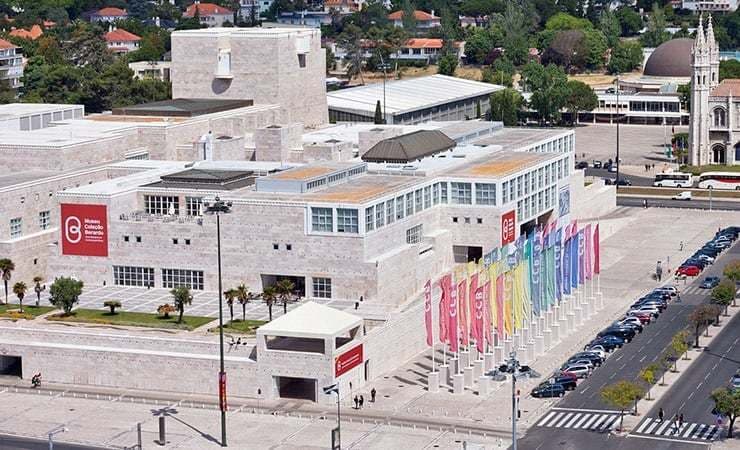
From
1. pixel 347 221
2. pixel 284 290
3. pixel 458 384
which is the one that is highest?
pixel 347 221

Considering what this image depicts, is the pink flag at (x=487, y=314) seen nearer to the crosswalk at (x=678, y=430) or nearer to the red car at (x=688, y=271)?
the crosswalk at (x=678, y=430)

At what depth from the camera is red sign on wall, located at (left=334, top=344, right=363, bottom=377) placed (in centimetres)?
11219

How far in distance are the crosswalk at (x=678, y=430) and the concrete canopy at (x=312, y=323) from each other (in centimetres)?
2028

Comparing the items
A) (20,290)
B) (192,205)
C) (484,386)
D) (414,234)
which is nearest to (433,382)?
(484,386)

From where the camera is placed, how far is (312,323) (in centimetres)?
11350

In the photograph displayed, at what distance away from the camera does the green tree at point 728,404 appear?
333 feet

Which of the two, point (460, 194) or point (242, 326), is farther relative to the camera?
point (460, 194)

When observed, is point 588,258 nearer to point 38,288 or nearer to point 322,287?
point 322,287

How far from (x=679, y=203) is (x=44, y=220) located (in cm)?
7697

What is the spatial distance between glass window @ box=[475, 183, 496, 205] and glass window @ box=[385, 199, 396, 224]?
36.6 feet

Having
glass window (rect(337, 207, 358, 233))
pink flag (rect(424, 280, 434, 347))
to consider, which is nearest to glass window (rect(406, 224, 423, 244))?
glass window (rect(337, 207, 358, 233))

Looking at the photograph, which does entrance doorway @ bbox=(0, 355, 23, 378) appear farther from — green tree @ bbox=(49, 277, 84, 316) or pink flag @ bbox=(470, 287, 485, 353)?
pink flag @ bbox=(470, 287, 485, 353)

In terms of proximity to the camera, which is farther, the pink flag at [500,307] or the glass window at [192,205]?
the glass window at [192,205]

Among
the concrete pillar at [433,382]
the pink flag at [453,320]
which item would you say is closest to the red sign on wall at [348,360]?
the concrete pillar at [433,382]
